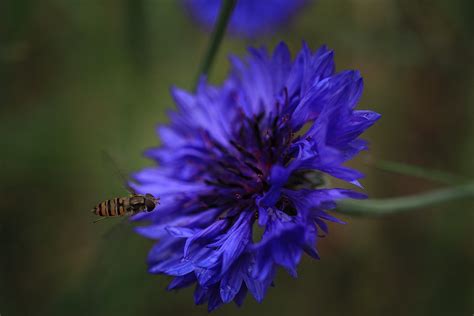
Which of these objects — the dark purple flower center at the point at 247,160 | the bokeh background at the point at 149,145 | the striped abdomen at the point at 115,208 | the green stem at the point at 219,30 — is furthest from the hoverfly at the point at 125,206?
the bokeh background at the point at 149,145

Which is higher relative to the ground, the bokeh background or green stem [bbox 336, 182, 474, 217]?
the bokeh background

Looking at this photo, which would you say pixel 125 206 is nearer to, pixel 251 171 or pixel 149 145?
pixel 251 171

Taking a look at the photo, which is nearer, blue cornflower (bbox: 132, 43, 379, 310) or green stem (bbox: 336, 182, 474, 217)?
blue cornflower (bbox: 132, 43, 379, 310)

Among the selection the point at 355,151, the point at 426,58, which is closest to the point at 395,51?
the point at 426,58

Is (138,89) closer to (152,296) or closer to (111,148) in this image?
(111,148)

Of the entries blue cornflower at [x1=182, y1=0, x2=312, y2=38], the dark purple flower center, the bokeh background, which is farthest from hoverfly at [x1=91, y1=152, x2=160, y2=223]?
blue cornflower at [x1=182, y1=0, x2=312, y2=38]

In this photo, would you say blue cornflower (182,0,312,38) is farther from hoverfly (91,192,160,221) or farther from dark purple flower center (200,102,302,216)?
hoverfly (91,192,160,221)

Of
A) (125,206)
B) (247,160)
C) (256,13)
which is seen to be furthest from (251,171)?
(256,13)
